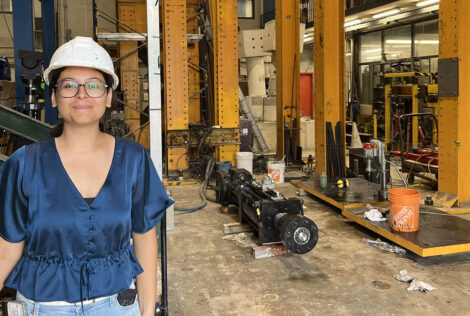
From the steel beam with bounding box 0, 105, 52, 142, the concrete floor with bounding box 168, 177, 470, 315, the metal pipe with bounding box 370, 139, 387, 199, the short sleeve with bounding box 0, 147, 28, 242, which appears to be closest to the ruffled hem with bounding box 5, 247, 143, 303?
the short sleeve with bounding box 0, 147, 28, 242

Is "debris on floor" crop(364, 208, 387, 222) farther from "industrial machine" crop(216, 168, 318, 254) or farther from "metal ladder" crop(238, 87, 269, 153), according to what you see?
"metal ladder" crop(238, 87, 269, 153)

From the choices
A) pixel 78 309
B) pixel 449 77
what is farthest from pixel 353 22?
pixel 78 309

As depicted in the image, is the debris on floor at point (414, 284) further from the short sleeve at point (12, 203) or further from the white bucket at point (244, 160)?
the white bucket at point (244, 160)

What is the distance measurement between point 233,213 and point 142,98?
710cm

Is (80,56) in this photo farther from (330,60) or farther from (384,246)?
(330,60)

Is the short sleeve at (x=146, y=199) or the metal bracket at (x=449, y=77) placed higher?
the metal bracket at (x=449, y=77)

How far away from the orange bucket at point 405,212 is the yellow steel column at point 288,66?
506cm

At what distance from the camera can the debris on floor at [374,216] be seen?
4.93 metres

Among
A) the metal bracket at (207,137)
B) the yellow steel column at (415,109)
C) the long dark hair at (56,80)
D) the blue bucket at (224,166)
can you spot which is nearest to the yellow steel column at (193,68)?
the metal bracket at (207,137)

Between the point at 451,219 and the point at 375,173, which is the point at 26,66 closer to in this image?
the point at 375,173

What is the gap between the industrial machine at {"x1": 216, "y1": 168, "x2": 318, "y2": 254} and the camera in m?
3.92

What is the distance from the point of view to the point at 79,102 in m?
1.62

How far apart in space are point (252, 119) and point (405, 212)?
646 centimetres

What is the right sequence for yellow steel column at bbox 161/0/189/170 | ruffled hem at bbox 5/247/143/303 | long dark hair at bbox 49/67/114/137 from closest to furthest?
ruffled hem at bbox 5/247/143/303 → long dark hair at bbox 49/67/114/137 → yellow steel column at bbox 161/0/189/170
